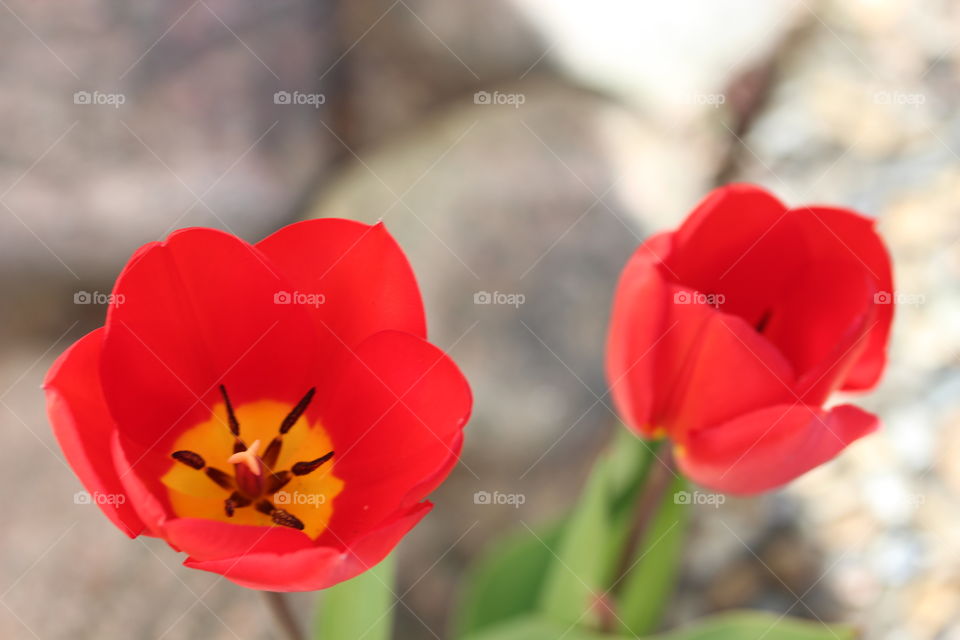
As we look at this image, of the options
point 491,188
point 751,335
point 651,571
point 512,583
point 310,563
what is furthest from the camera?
point 491,188

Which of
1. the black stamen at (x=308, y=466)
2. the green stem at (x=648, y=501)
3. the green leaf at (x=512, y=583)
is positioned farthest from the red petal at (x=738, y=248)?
the green leaf at (x=512, y=583)

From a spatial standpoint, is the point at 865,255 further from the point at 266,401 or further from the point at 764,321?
the point at 266,401

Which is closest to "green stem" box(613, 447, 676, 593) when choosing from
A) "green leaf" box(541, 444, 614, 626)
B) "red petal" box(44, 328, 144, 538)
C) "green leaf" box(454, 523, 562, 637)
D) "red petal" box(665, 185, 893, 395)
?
"green leaf" box(541, 444, 614, 626)

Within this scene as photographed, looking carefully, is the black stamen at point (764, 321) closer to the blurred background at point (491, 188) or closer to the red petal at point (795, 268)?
the red petal at point (795, 268)

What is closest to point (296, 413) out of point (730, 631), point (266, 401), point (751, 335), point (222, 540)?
point (266, 401)

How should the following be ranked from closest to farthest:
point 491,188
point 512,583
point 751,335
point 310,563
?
1. point 310,563
2. point 751,335
3. point 512,583
4. point 491,188

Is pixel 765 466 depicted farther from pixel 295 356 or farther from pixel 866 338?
pixel 295 356

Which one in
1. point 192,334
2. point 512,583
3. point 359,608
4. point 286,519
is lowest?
point 512,583

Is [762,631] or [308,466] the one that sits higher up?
[308,466]
